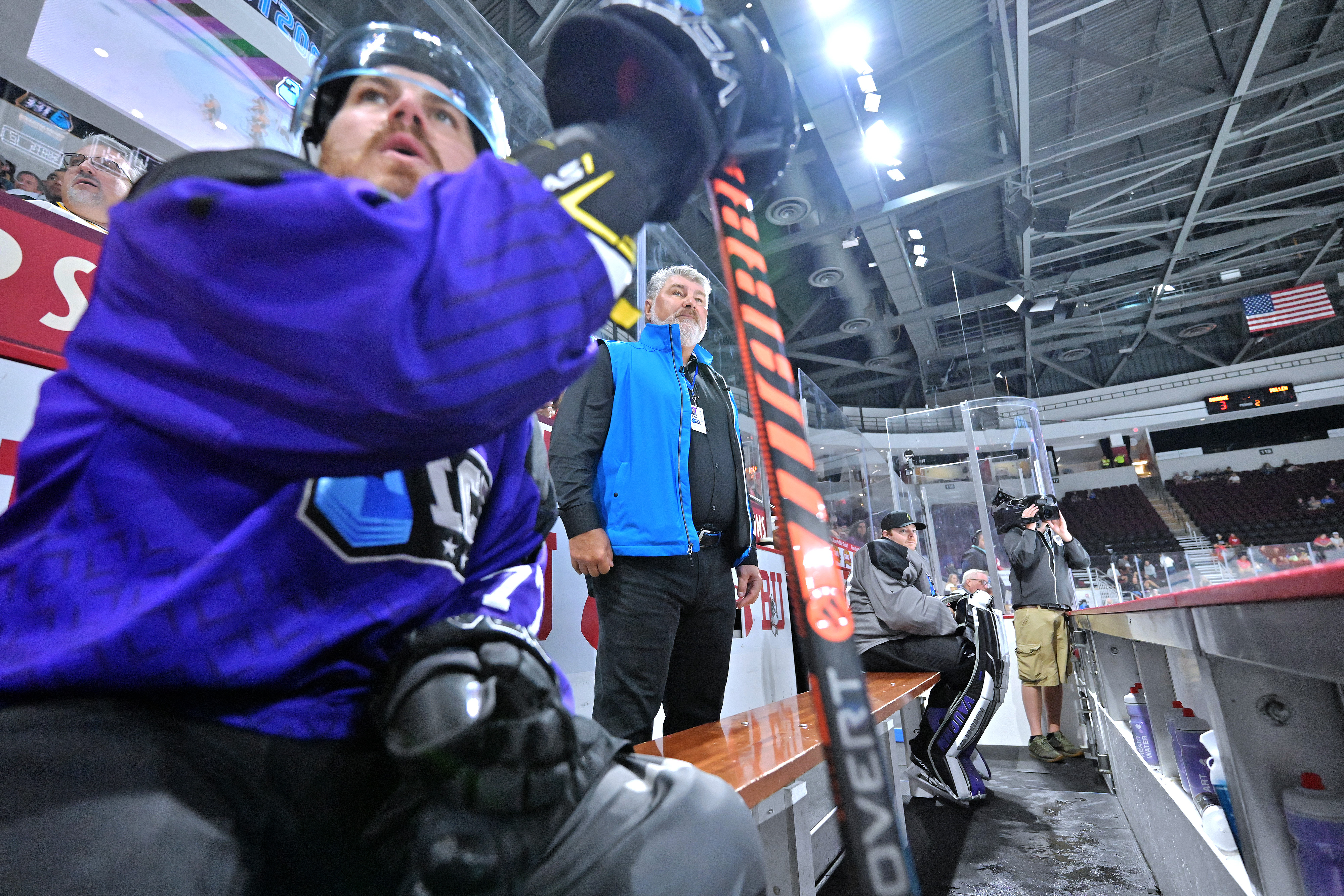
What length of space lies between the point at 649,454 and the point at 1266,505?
19636mm

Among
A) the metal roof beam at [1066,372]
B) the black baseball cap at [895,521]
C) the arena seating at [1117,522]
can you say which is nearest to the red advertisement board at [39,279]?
the black baseball cap at [895,521]

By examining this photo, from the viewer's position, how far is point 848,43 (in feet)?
17.0

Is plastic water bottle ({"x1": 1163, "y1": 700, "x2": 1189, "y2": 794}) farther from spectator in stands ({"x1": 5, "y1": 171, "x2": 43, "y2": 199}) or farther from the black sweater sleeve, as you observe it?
spectator in stands ({"x1": 5, "y1": 171, "x2": 43, "y2": 199})

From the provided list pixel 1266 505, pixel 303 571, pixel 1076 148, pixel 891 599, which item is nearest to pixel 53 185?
pixel 303 571

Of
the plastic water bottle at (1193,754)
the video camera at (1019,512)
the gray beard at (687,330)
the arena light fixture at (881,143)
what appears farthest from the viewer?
the arena light fixture at (881,143)

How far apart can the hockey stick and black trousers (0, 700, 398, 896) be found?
29 centimetres

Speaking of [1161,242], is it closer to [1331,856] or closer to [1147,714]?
[1147,714]

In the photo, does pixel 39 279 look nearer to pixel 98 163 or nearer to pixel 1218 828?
pixel 98 163

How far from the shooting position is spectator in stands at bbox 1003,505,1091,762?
3924mm

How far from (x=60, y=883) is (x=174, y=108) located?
1.99m

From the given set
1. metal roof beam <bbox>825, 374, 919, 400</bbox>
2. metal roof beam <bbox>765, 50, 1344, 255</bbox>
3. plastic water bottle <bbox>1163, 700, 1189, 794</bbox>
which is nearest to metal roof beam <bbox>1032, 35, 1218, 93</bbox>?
metal roof beam <bbox>765, 50, 1344, 255</bbox>

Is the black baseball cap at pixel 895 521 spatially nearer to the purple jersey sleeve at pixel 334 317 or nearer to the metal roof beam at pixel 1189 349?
the purple jersey sleeve at pixel 334 317

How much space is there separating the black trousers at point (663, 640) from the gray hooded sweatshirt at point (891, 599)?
1.55 metres

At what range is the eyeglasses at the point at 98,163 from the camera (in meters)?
1.34
